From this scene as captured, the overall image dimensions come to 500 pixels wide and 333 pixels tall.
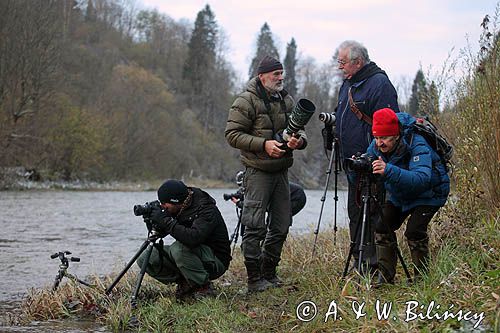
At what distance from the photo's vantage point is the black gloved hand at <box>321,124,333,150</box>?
591cm

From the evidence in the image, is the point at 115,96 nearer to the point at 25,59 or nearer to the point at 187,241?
the point at 25,59

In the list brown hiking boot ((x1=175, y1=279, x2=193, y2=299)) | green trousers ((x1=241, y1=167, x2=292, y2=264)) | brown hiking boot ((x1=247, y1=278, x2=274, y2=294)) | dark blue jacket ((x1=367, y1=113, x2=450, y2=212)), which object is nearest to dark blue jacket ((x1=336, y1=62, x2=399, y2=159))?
dark blue jacket ((x1=367, y1=113, x2=450, y2=212))

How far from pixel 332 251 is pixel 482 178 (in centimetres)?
165

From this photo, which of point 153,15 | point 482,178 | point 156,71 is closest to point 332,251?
point 482,178

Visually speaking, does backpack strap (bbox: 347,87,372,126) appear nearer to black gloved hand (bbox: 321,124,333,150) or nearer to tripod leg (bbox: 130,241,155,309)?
black gloved hand (bbox: 321,124,333,150)

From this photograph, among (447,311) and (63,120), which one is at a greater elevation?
(63,120)

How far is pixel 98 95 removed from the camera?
1714 inches

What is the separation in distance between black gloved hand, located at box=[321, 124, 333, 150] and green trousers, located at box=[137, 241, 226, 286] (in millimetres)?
1490

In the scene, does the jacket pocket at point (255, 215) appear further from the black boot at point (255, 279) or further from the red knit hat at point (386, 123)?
the red knit hat at point (386, 123)

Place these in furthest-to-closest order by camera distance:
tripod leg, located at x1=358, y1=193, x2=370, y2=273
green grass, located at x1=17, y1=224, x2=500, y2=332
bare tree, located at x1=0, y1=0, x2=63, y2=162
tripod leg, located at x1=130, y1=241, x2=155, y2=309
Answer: bare tree, located at x1=0, y1=0, x2=63, y2=162
tripod leg, located at x1=130, y1=241, x2=155, y2=309
tripod leg, located at x1=358, y1=193, x2=370, y2=273
green grass, located at x1=17, y1=224, x2=500, y2=332

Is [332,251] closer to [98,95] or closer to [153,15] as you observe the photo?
[98,95]

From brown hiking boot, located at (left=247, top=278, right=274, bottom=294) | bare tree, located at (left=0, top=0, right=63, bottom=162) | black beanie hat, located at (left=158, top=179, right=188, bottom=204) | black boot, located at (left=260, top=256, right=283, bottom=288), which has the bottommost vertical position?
brown hiking boot, located at (left=247, top=278, right=274, bottom=294)

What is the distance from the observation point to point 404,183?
438 centimetres

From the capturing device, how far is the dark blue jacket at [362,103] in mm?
5098
